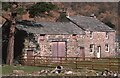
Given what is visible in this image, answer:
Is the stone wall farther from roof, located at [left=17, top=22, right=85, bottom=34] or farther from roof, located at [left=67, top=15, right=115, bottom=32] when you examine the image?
roof, located at [left=67, top=15, right=115, bottom=32]

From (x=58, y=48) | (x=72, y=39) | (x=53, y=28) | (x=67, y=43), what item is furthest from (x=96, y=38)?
(x=58, y=48)

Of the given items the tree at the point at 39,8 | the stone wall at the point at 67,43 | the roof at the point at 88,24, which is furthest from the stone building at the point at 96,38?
the tree at the point at 39,8

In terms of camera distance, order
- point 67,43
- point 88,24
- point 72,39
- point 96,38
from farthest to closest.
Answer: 1. point 88,24
2. point 96,38
3. point 72,39
4. point 67,43

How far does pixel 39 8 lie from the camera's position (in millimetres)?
43688

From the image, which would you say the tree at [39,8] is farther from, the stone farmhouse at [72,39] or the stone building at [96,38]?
the stone building at [96,38]

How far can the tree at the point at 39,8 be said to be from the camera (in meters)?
43.6

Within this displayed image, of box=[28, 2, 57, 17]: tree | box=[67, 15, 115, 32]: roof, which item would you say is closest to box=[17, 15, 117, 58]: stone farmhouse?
box=[67, 15, 115, 32]: roof

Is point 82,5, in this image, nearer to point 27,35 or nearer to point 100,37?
point 100,37

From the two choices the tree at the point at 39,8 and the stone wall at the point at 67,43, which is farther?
the stone wall at the point at 67,43

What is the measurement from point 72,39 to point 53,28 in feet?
9.53

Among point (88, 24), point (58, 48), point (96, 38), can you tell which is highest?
point (88, 24)

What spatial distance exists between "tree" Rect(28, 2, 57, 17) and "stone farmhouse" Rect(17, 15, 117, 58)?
7049 millimetres

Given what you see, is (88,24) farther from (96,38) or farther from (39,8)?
(39,8)

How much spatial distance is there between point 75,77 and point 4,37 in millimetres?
24796
